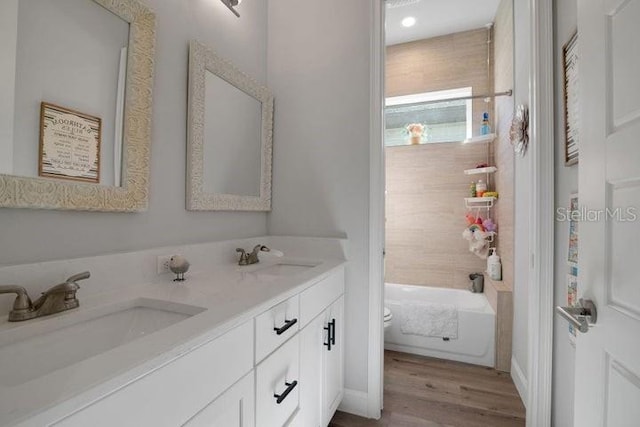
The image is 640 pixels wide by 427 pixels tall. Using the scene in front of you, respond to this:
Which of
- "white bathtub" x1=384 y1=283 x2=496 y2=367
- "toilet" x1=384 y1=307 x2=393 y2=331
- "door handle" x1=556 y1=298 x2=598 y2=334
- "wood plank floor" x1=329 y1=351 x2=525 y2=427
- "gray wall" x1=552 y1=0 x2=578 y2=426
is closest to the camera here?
"door handle" x1=556 y1=298 x2=598 y2=334

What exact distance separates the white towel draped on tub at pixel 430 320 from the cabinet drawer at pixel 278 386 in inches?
61.1

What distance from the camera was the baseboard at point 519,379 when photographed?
5.78ft

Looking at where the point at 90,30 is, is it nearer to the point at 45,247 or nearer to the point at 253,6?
the point at 45,247

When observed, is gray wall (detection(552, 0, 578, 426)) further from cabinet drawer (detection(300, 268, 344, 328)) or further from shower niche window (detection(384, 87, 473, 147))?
shower niche window (detection(384, 87, 473, 147))

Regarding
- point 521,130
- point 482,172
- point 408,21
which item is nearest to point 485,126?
point 482,172

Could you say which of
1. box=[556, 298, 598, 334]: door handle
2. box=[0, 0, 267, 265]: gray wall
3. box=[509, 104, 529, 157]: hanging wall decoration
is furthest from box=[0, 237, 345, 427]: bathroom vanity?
box=[509, 104, 529, 157]: hanging wall decoration

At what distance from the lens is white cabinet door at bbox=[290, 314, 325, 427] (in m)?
1.17

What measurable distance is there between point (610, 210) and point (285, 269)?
4.42 feet

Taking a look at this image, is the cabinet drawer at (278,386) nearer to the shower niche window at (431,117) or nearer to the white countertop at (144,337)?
the white countertop at (144,337)

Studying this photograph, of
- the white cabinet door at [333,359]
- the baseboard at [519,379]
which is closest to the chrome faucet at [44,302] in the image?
the white cabinet door at [333,359]

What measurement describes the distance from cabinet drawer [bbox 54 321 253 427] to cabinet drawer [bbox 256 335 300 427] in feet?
0.37

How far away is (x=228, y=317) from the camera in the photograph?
0.74 metres

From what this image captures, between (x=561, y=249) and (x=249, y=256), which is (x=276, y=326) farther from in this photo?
(x=561, y=249)

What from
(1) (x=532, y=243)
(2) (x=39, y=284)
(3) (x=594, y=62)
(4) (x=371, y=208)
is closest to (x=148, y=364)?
(2) (x=39, y=284)
